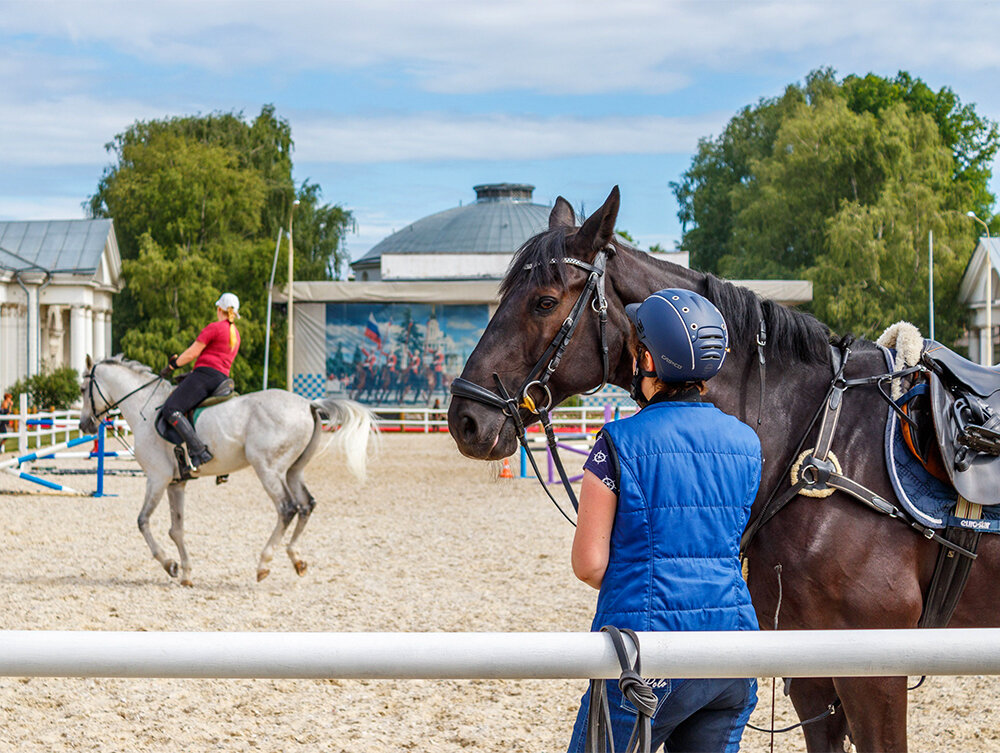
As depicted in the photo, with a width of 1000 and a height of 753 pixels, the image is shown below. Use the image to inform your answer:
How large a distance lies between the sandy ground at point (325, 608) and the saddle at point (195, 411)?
4.33ft

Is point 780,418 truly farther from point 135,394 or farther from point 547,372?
point 135,394

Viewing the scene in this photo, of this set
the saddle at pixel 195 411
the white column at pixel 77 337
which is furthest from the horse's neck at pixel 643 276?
the white column at pixel 77 337

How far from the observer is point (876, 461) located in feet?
11.1

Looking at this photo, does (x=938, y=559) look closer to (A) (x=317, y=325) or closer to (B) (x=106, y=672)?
(B) (x=106, y=672)

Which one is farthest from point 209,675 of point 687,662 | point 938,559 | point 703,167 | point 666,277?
point 703,167

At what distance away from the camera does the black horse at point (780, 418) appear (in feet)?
10.5

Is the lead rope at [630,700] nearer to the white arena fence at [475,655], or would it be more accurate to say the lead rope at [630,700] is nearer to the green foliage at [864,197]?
the white arena fence at [475,655]

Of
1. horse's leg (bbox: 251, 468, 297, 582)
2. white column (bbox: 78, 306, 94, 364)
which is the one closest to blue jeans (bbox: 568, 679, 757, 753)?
horse's leg (bbox: 251, 468, 297, 582)

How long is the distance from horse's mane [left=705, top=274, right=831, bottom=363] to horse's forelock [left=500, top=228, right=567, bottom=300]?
1.71 ft

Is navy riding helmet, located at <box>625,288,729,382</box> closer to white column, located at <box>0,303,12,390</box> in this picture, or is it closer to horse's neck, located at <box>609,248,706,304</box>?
horse's neck, located at <box>609,248,706,304</box>

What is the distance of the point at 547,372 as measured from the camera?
3.29 m

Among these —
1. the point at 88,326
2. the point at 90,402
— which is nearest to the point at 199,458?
the point at 90,402

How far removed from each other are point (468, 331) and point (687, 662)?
136ft

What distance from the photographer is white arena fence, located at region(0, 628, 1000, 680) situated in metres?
1.84
